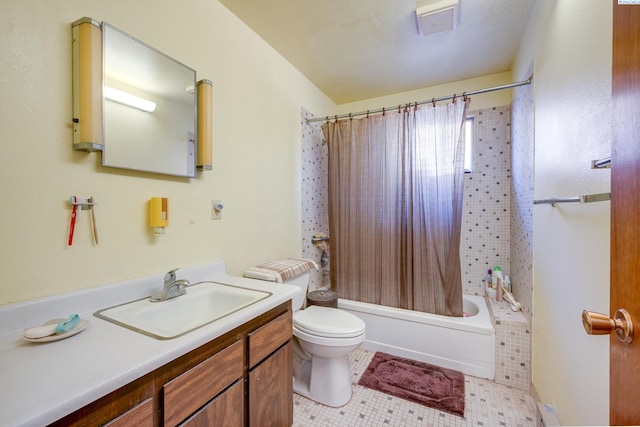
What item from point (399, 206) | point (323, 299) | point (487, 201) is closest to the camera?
point (323, 299)

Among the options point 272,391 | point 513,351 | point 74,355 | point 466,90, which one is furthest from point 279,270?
point 466,90

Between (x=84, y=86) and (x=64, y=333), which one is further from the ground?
(x=84, y=86)

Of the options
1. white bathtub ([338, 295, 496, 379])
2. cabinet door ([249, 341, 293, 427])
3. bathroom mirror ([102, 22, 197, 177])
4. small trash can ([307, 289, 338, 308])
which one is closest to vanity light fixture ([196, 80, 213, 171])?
bathroom mirror ([102, 22, 197, 177])

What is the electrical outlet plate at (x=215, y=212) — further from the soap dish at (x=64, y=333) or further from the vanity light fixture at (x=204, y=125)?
the soap dish at (x=64, y=333)

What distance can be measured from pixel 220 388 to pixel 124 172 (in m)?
0.92

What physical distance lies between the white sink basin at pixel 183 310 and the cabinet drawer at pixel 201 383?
12cm

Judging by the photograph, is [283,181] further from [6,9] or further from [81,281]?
[6,9]

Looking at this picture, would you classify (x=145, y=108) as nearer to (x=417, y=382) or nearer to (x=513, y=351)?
(x=417, y=382)

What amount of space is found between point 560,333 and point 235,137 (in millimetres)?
1975

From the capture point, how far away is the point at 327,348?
5.01 ft

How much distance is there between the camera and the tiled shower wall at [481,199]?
237 centimetres

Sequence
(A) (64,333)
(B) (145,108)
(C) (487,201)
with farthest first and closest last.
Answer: (C) (487,201) < (B) (145,108) < (A) (64,333)

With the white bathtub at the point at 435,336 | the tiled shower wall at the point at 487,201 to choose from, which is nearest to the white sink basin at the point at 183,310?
the white bathtub at the point at 435,336

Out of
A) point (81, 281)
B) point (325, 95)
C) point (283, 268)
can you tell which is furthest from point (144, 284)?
point (325, 95)
